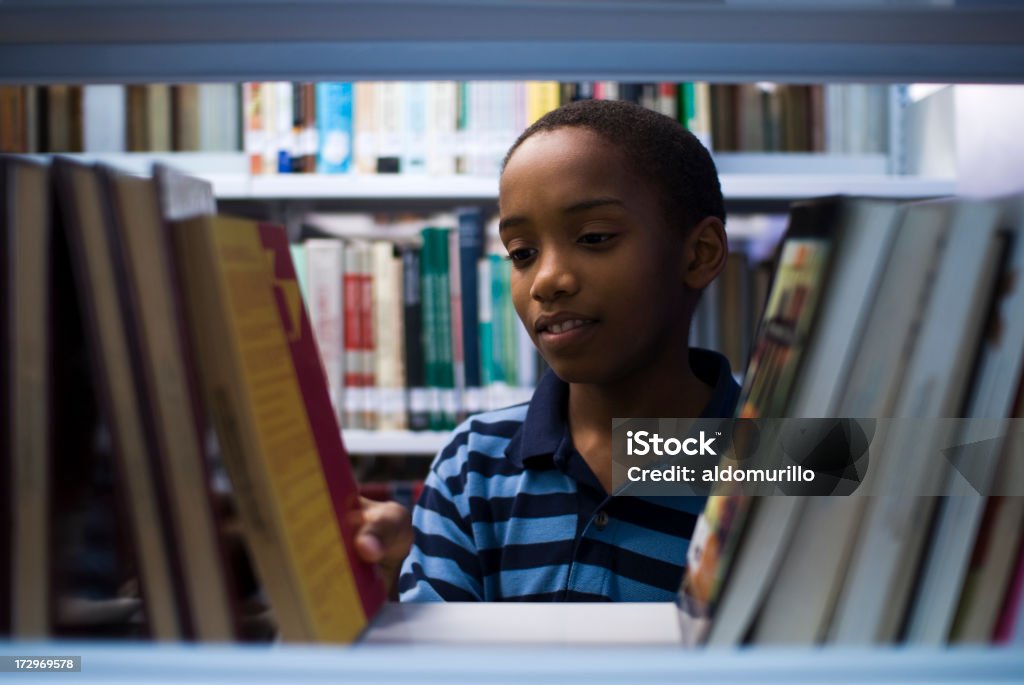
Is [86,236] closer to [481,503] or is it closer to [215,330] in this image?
[215,330]

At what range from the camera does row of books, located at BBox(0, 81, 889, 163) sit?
1446 mm

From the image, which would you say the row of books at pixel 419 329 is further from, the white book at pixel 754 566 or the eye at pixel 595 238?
the white book at pixel 754 566

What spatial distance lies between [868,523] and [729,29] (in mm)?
263

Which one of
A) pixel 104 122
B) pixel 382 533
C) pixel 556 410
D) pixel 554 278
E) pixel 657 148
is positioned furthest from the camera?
pixel 104 122

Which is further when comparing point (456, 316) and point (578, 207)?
point (456, 316)

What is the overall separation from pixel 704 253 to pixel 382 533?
0.46 metres

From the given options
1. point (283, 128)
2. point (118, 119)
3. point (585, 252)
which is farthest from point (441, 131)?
point (585, 252)

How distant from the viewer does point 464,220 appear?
142 centimetres

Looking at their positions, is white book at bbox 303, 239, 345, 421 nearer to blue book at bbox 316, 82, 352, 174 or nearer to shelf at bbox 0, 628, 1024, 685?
blue book at bbox 316, 82, 352, 174

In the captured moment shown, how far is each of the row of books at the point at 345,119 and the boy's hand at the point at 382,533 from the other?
3.36 feet

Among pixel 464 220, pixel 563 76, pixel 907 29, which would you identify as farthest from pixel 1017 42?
pixel 464 220

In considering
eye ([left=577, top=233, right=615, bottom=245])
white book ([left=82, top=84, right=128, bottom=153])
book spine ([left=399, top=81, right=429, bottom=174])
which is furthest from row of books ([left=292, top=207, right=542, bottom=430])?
eye ([left=577, top=233, right=615, bottom=245])

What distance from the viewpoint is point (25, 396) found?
0.33 metres

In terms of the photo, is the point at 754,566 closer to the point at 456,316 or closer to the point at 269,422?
the point at 269,422
